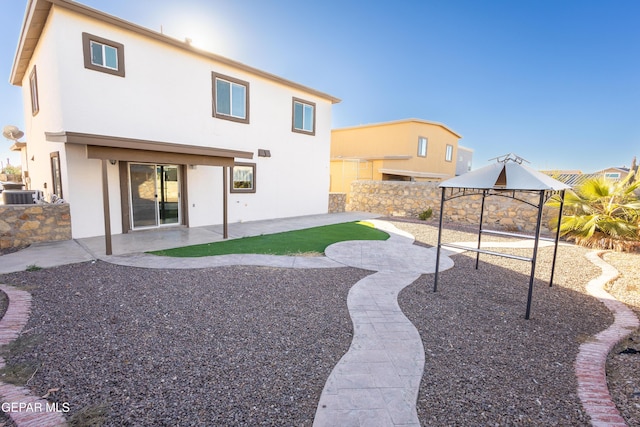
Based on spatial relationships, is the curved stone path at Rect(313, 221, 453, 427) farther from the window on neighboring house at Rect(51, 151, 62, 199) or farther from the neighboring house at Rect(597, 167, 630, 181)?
the neighboring house at Rect(597, 167, 630, 181)

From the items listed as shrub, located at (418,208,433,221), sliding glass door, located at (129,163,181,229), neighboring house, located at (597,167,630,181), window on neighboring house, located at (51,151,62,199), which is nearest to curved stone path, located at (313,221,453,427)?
sliding glass door, located at (129,163,181,229)

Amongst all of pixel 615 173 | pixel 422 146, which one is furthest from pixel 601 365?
pixel 615 173

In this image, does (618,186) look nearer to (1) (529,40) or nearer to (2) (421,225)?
(2) (421,225)

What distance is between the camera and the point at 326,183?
1709 cm

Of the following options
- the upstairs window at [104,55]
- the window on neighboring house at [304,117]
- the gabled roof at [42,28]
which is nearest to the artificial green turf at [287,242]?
the window on neighboring house at [304,117]

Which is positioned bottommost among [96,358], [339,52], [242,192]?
[96,358]

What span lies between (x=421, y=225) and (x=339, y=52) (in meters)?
11.7

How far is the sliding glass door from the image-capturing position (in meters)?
10.4

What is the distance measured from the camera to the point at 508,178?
493 centimetres

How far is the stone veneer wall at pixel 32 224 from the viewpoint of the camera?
8094 millimetres

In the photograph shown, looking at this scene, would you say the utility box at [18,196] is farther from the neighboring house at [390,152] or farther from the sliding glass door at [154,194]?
the neighboring house at [390,152]

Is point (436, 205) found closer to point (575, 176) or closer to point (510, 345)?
point (575, 176)

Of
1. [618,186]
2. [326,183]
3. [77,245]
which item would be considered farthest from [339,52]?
[77,245]

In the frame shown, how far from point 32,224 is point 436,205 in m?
16.5
